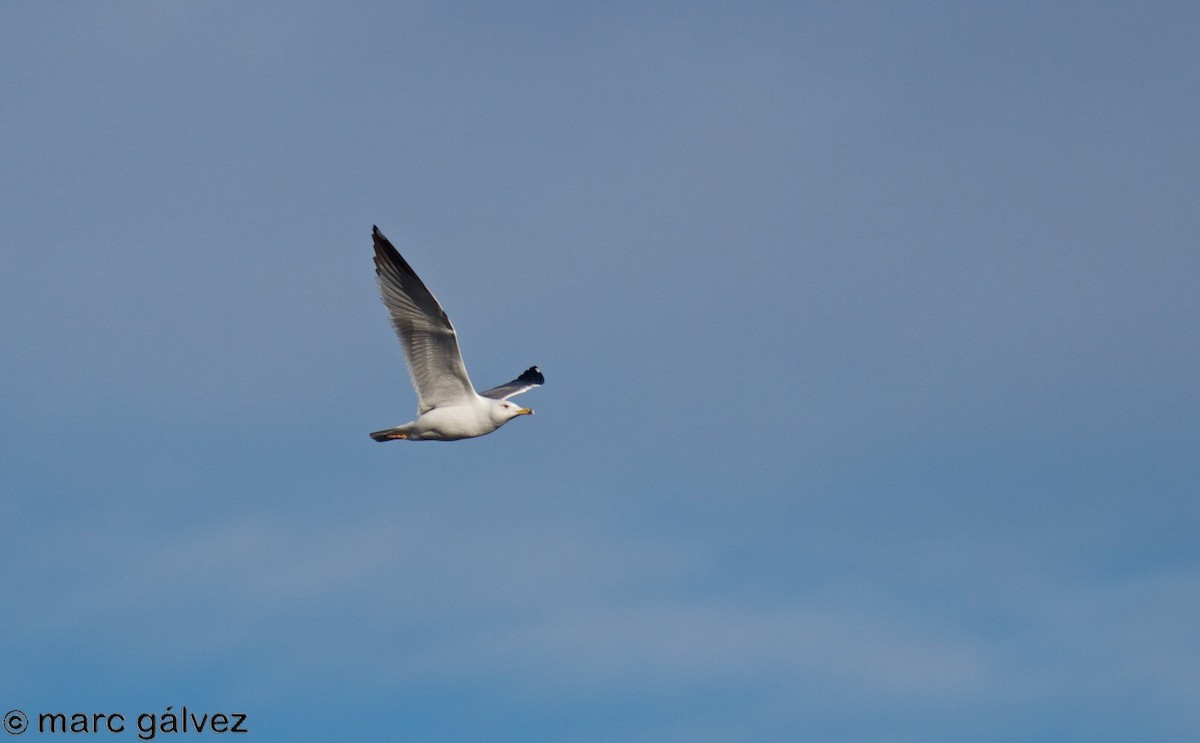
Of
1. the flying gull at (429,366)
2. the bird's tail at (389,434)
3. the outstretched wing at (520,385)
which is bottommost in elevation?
the bird's tail at (389,434)

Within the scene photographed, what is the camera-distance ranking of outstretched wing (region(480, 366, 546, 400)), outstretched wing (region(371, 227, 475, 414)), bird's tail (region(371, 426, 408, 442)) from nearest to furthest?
outstretched wing (region(371, 227, 475, 414)) → bird's tail (region(371, 426, 408, 442)) → outstretched wing (region(480, 366, 546, 400))

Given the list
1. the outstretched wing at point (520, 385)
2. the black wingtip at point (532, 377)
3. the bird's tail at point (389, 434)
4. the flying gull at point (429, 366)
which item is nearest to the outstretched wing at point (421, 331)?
the flying gull at point (429, 366)

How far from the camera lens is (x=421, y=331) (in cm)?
2425

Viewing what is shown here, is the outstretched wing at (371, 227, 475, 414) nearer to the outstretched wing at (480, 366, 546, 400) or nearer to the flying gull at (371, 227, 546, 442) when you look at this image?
the flying gull at (371, 227, 546, 442)

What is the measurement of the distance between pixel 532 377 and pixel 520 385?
1.26 metres

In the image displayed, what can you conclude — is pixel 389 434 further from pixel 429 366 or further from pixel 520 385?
pixel 520 385

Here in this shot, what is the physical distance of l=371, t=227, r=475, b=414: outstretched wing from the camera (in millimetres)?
23797

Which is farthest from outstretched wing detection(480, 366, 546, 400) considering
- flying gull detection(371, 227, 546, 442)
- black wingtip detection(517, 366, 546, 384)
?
flying gull detection(371, 227, 546, 442)

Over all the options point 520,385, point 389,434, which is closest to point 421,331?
point 389,434

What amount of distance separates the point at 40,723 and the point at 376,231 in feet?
33.3

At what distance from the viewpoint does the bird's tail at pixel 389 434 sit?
25.1 meters

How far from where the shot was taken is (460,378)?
24.8m

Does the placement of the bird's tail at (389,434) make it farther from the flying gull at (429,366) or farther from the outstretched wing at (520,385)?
the outstretched wing at (520,385)

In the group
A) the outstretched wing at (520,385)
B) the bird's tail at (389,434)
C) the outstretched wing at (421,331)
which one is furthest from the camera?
the outstretched wing at (520,385)
